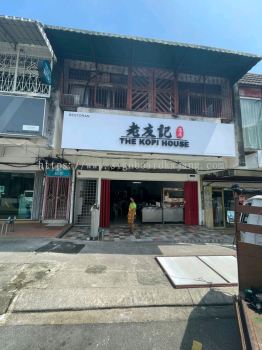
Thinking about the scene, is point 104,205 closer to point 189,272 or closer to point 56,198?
point 56,198

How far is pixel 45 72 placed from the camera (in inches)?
308

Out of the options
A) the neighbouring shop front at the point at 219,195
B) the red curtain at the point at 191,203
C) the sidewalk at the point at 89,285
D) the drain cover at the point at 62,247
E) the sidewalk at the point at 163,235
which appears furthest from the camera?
the red curtain at the point at 191,203

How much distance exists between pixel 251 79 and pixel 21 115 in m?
10.5

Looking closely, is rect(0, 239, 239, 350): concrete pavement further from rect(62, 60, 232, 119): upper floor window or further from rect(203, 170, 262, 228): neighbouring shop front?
rect(203, 170, 262, 228): neighbouring shop front

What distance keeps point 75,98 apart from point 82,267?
6648 mm

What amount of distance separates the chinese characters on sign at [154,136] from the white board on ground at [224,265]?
4225 mm

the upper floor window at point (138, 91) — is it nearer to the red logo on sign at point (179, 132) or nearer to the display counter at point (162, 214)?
the red logo on sign at point (179, 132)

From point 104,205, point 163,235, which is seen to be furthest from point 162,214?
point 104,205

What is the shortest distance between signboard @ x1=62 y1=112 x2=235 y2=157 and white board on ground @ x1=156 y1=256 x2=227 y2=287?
4.01 meters

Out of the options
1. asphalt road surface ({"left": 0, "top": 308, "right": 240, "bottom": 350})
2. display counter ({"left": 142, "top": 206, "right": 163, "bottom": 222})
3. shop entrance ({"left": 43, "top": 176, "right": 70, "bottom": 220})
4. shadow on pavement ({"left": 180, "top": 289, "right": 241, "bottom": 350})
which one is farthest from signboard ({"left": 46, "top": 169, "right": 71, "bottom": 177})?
shadow on pavement ({"left": 180, "top": 289, "right": 241, "bottom": 350})

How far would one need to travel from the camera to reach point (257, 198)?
4234mm

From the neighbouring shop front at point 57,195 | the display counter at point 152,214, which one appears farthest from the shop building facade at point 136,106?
the display counter at point 152,214

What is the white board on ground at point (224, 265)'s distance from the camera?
16.5 feet

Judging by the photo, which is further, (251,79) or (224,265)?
(251,79)
